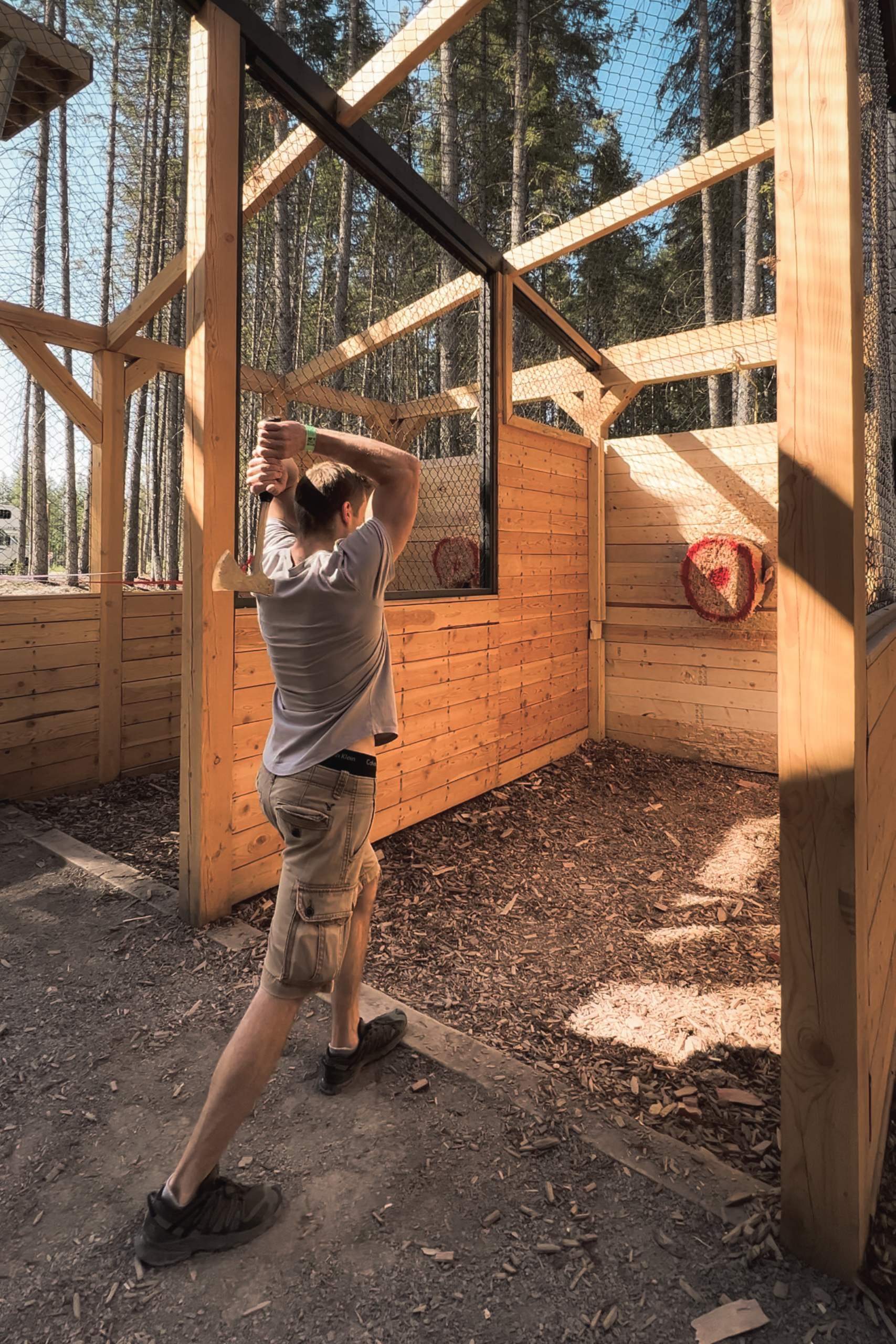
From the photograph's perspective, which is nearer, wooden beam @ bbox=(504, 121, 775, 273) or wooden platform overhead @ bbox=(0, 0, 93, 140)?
wooden platform overhead @ bbox=(0, 0, 93, 140)

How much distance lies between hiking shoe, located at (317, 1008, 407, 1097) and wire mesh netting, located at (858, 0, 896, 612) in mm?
1821

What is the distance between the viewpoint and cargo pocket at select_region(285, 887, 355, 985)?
57.8 inches

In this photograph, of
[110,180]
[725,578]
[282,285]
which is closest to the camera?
[725,578]

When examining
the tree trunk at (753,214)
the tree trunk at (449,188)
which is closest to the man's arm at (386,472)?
the tree trunk at (449,188)

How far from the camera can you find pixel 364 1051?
1.96m

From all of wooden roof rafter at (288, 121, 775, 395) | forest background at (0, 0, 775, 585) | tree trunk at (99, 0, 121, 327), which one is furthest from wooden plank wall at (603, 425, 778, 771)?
tree trunk at (99, 0, 121, 327)

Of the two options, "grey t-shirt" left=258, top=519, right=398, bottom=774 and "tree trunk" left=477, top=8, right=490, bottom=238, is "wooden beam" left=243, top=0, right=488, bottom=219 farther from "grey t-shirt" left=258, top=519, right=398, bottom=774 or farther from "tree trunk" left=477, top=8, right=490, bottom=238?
"tree trunk" left=477, top=8, right=490, bottom=238

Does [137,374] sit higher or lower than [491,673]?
higher

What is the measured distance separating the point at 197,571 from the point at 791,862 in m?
2.24

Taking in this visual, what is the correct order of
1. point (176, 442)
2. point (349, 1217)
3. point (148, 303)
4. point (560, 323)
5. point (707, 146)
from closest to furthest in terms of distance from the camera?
point (349, 1217) → point (148, 303) → point (560, 323) → point (176, 442) → point (707, 146)

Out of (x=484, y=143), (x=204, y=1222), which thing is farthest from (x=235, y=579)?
(x=484, y=143)

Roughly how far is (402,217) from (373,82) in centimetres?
828

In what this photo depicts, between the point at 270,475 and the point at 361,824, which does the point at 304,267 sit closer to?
the point at 270,475

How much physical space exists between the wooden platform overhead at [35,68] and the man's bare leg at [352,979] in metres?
3.16
